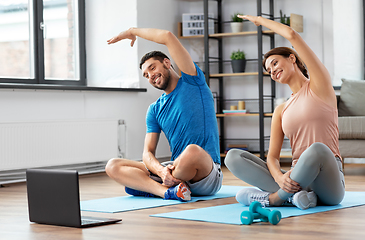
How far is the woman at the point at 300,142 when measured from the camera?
7.70 ft

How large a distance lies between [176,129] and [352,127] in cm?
187

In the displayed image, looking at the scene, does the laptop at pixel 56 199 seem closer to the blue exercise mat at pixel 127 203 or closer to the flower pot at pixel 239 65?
the blue exercise mat at pixel 127 203

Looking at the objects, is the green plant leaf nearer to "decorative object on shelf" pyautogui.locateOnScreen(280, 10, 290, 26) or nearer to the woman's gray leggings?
"decorative object on shelf" pyautogui.locateOnScreen(280, 10, 290, 26)

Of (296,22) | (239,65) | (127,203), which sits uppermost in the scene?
(296,22)

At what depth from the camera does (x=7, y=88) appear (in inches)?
163

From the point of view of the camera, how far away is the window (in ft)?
15.3

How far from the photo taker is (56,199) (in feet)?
7.24

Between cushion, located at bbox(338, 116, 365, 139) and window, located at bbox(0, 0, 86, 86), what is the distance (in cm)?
246

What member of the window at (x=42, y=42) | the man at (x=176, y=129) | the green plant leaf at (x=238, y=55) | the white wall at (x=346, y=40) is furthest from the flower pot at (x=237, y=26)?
the man at (x=176, y=129)

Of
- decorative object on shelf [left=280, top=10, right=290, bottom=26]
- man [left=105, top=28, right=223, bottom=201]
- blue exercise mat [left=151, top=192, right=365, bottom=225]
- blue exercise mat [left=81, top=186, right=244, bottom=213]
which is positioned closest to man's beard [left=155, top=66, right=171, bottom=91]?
man [left=105, top=28, right=223, bottom=201]

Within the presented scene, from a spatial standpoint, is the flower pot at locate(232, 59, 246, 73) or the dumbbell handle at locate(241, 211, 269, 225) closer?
the dumbbell handle at locate(241, 211, 269, 225)

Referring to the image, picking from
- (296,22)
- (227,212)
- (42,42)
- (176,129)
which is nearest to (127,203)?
(176,129)

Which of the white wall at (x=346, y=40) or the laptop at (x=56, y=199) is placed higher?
the white wall at (x=346, y=40)

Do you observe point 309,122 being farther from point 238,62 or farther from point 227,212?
point 238,62
